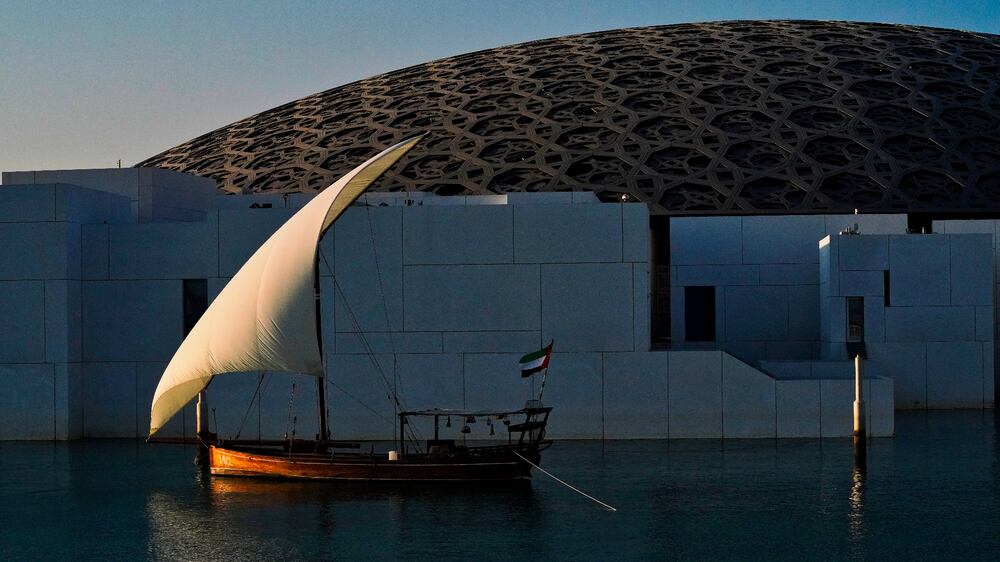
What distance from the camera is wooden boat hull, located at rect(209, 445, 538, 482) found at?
23.3 metres

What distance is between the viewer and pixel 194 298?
32.2 m

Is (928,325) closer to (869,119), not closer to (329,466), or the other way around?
(869,119)

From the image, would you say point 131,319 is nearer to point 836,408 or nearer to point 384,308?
point 384,308

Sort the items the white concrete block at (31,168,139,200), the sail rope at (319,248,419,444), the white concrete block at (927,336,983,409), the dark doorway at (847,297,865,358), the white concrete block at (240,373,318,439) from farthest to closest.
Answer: the dark doorway at (847,297,865,358) → the white concrete block at (927,336,983,409) → the white concrete block at (31,168,139,200) → the white concrete block at (240,373,318,439) → the sail rope at (319,248,419,444)

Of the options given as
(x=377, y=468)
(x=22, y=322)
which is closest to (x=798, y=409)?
(x=377, y=468)

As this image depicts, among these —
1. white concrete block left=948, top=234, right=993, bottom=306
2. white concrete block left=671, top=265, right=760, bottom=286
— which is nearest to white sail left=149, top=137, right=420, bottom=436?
Result: white concrete block left=671, top=265, right=760, bottom=286

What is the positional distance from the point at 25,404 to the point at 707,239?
21.6 metres

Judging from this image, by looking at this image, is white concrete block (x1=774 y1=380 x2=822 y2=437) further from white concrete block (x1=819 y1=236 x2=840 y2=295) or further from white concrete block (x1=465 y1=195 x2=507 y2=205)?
white concrete block (x1=465 y1=195 x2=507 y2=205)

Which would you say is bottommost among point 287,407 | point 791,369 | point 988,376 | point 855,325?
point 287,407

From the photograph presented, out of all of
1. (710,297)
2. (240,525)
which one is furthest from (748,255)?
(240,525)

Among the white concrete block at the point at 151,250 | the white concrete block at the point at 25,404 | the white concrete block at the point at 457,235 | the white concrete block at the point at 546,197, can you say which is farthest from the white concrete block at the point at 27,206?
the white concrete block at the point at 546,197

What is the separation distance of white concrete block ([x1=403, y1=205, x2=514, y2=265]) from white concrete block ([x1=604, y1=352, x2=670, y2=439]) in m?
3.57

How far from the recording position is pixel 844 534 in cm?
1858

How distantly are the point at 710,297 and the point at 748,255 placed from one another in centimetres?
183
